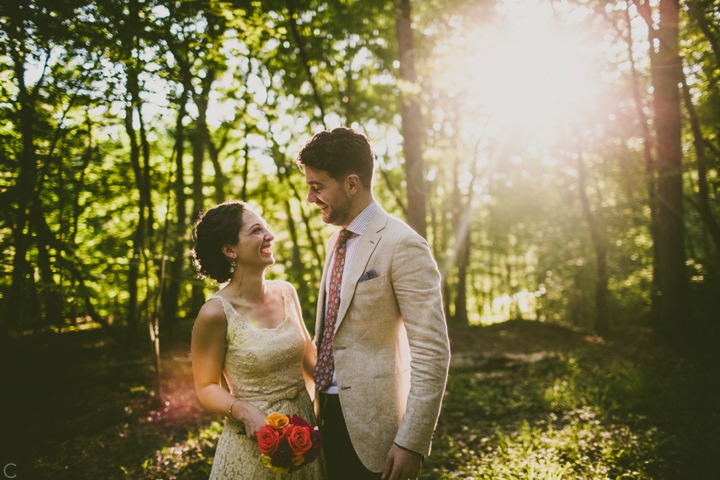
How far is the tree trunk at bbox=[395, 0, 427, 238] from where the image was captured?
7.15m

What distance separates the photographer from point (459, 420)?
5.82 meters

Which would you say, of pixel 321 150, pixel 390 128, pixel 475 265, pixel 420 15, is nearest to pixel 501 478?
pixel 321 150

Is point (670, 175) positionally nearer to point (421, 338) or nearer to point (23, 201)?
point (421, 338)

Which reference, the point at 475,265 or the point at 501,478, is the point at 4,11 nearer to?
the point at 501,478

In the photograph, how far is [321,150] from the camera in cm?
212

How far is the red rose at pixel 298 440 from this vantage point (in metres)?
1.81

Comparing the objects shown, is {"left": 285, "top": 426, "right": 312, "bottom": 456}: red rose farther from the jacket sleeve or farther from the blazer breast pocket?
the blazer breast pocket

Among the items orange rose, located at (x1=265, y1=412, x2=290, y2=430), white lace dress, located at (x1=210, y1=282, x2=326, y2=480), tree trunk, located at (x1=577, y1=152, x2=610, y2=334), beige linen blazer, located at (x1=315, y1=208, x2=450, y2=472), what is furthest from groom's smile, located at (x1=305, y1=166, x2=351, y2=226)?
tree trunk, located at (x1=577, y1=152, x2=610, y2=334)

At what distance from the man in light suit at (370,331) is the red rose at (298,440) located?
228 mm

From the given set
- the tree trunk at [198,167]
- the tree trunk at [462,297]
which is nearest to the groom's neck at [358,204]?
the tree trunk at [198,167]

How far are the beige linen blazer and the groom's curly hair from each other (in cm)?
37

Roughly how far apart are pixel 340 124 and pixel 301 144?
2139 millimetres

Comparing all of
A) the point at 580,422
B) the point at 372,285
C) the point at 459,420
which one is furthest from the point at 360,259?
the point at 580,422

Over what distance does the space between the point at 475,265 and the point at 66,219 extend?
80.4 feet
